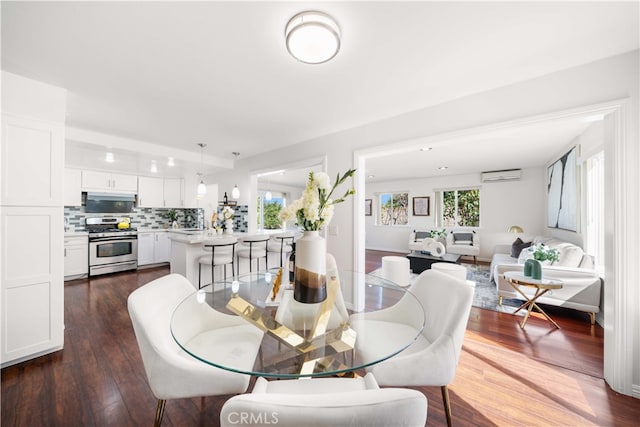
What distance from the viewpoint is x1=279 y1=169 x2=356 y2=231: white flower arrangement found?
1415 millimetres

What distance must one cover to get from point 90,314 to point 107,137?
2358 mm

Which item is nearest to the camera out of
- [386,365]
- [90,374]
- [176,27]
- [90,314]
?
[386,365]

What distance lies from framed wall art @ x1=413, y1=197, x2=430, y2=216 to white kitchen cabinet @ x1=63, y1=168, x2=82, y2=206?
835 centimetres

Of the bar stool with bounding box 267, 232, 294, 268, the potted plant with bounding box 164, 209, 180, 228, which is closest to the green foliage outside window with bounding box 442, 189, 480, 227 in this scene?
the bar stool with bounding box 267, 232, 294, 268

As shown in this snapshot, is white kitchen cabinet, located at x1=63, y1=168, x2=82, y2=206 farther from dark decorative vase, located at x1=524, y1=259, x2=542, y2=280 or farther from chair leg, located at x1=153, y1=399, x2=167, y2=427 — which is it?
dark decorative vase, located at x1=524, y1=259, x2=542, y2=280

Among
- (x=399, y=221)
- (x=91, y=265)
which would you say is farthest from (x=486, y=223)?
(x=91, y=265)

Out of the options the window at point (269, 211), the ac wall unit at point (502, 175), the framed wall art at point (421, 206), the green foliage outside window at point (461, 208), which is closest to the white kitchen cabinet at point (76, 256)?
the window at point (269, 211)

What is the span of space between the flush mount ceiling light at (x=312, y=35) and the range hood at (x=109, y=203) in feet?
18.5

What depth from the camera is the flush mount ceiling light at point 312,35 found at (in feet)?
4.52

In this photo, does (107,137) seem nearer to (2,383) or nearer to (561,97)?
(2,383)

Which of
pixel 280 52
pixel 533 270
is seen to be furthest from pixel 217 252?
pixel 533 270

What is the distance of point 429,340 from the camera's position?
1.54 m

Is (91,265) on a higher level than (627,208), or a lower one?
lower

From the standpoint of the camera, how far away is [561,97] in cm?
185
